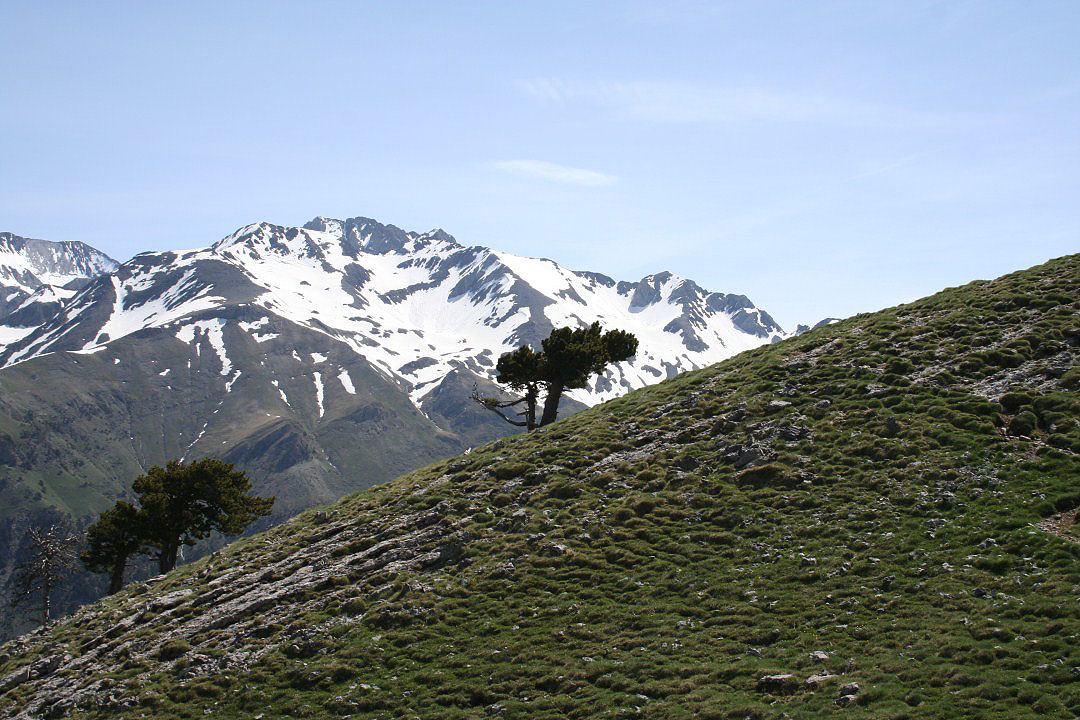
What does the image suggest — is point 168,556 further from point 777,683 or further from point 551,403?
point 777,683

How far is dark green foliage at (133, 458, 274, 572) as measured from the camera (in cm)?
6544

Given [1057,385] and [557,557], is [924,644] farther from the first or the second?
[1057,385]

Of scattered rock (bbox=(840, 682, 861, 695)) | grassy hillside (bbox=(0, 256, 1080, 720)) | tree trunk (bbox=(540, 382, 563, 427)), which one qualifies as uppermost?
tree trunk (bbox=(540, 382, 563, 427))

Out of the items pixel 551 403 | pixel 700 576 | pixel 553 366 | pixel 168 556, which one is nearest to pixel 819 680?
pixel 700 576

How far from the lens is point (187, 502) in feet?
218

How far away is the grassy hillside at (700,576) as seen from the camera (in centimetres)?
2459

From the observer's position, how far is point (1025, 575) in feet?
87.3

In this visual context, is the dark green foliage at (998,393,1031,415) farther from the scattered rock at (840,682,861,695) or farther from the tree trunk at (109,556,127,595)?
the tree trunk at (109,556,127,595)

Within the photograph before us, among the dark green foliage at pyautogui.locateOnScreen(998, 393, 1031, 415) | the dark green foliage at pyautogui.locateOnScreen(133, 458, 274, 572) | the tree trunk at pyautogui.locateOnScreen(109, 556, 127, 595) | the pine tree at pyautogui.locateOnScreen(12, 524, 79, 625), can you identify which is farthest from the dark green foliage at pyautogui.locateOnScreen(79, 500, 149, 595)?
the dark green foliage at pyautogui.locateOnScreen(998, 393, 1031, 415)

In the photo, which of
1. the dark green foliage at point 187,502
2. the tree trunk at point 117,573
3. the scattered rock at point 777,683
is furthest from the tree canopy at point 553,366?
the scattered rock at point 777,683

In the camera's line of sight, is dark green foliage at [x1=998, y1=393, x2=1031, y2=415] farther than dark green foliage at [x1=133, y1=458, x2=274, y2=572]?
No

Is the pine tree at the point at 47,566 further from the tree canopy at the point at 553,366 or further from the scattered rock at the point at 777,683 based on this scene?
the scattered rock at the point at 777,683

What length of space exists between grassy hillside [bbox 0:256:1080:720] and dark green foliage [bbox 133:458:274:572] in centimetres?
1506

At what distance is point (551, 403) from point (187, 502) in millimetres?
30755
